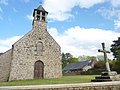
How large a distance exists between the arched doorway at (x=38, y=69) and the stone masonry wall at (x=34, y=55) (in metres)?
0.51

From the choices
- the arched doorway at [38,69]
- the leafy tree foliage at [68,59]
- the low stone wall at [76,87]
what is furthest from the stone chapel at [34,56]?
the leafy tree foliage at [68,59]

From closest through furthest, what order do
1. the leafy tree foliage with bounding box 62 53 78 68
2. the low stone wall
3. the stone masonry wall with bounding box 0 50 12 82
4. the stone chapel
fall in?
the low stone wall, the stone masonry wall with bounding box 0 50 12 82, the stone chapel, the leafy tree foliage with bounding box 62 53 78 68

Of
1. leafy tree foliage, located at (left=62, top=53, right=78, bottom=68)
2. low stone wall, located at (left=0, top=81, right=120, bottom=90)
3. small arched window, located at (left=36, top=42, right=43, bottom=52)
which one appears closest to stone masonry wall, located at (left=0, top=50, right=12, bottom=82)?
small arched window, located at (left=36, top=42, right=43, bottom=52)

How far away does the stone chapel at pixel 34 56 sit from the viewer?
25.2 m

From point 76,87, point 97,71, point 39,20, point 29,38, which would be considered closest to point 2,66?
point 29,38

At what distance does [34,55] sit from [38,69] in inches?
94.9

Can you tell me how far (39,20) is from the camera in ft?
95.2

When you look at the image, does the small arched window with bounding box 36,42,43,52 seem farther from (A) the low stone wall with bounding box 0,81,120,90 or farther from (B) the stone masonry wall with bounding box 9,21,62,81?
(A) the low stone wall with bounding box 0,81,120,90

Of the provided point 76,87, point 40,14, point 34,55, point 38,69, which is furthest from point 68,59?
point 76,87

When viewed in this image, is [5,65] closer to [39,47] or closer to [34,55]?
[34,55]

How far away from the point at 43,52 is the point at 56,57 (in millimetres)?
2445

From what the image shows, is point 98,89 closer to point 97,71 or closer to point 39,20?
point 39,20

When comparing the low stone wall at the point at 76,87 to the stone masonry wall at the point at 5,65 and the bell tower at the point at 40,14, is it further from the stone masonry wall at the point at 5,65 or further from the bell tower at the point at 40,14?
the bell tower at the point at 40,14

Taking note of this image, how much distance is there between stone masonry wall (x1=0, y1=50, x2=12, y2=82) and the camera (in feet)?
82.3
